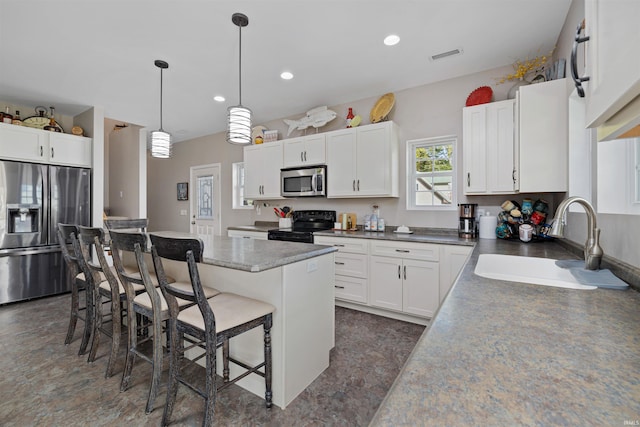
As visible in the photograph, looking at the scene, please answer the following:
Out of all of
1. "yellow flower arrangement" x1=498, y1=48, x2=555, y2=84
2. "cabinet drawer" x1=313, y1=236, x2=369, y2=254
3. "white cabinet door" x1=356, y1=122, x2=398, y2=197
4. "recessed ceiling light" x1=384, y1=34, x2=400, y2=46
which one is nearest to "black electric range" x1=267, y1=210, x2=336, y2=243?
"cabinet drawer" x1=313, y1=236, x2=369, y2=254

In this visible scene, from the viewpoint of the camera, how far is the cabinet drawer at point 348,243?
3.14 meters

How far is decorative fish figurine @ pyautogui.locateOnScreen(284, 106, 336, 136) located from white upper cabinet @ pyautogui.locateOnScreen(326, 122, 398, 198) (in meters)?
0.34

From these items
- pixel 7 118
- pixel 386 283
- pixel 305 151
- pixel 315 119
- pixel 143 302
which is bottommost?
pixel 386 283

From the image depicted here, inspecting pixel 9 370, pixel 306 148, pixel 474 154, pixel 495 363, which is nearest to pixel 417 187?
pixel 474 154

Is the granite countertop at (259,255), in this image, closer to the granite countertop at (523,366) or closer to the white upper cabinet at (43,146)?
the granite countertop at (523,366)

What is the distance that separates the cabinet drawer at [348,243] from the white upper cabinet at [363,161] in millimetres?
638

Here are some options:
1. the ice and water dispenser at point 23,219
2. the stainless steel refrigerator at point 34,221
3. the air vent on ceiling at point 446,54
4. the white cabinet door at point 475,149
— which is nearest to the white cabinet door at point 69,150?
the stainless steel refrigerator at point 34,221

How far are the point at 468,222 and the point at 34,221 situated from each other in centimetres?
525

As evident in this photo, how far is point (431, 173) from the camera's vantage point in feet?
11.3

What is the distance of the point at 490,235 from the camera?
277 centimetres

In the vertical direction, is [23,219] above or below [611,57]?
below

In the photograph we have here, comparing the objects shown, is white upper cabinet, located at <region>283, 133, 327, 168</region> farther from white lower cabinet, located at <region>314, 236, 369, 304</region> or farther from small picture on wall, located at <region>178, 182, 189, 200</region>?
small picture on wall, located at <region>178, 182, 189, 200</region>

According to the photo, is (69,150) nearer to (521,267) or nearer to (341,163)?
(341,163)

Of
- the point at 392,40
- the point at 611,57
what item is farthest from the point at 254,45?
the point at 611,57
